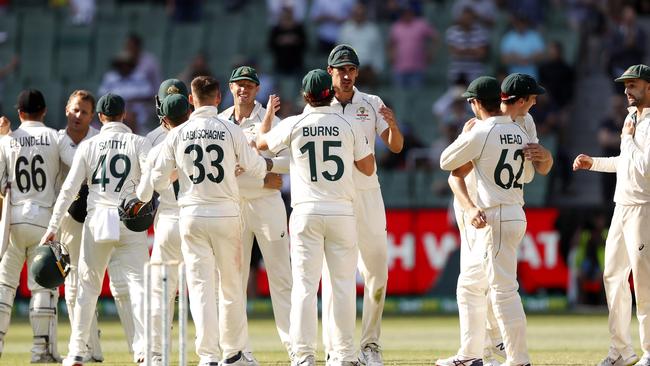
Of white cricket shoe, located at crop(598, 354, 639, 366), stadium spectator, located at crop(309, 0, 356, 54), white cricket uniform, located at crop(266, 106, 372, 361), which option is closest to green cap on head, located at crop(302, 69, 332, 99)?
white cricket uniform, located at crop(266, 106, 372, 361)

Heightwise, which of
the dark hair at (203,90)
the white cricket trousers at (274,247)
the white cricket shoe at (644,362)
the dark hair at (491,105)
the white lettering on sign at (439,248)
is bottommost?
the white cricket shoe at (644,362)

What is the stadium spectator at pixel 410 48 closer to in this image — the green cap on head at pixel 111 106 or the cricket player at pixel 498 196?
the green cap on head at pixel 111 106

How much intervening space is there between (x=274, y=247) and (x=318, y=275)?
0.92 meters

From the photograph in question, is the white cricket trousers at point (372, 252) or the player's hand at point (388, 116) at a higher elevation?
the player's hand at point (388, 116)

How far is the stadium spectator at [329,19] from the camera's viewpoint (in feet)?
77.6

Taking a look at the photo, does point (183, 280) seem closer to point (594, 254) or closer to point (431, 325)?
point (431, 325)

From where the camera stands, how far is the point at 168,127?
11.4 m

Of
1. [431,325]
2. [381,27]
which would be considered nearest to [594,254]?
[431,325]

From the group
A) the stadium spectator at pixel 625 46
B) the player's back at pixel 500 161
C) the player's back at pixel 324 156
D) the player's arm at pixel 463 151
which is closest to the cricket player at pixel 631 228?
the player's back at pixel 500 161

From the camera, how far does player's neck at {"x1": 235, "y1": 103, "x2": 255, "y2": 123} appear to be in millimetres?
11680

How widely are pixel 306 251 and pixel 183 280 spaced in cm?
158

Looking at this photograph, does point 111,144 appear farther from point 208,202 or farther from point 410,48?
point 410,48

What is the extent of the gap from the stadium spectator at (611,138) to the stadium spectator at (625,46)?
76 cm

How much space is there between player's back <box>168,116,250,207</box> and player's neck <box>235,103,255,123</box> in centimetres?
112
